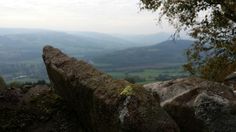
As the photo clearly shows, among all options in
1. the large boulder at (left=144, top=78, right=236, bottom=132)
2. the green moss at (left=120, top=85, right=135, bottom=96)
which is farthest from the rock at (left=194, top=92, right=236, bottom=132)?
the green moss at (left=120, top=85, right=135, bottom=96)

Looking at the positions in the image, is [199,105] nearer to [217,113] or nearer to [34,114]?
[217,113]

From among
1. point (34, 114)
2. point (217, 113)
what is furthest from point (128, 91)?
point (34, 114)

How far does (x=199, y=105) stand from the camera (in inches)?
586

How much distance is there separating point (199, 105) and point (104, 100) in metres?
4.55

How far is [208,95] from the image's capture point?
15.1 m

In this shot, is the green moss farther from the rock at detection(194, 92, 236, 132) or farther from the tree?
the tree

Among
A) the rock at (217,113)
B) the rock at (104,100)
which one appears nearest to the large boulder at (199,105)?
the rock at (217,113)

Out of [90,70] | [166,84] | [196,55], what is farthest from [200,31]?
[90,70]

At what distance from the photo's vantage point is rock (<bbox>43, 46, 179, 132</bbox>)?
1092cm

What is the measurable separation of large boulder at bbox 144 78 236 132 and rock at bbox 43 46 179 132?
351 cm

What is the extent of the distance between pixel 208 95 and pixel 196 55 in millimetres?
19167

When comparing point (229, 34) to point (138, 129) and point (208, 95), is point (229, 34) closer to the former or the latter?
point (208, 95)

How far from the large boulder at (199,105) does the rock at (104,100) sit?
3508mm

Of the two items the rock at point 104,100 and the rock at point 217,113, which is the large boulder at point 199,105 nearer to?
the rock at point 217,113
